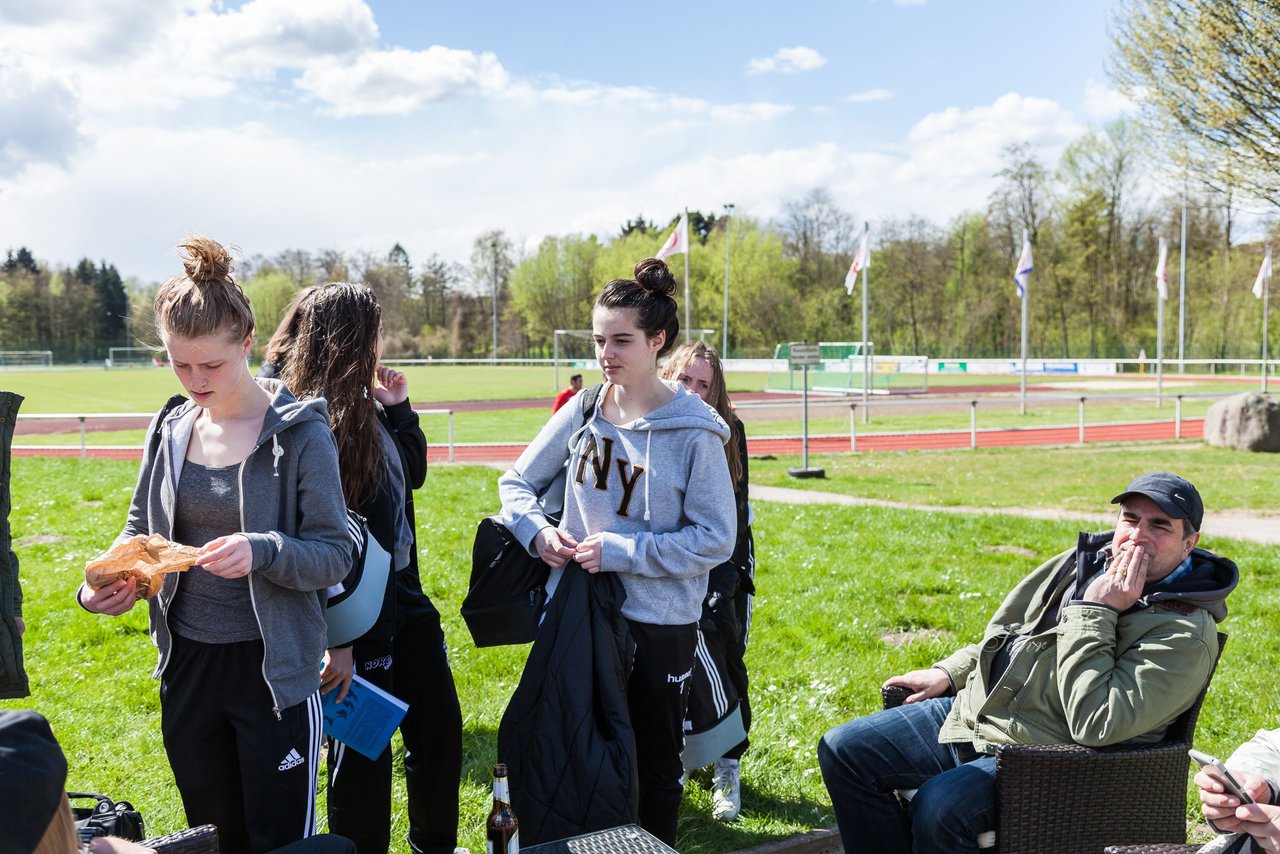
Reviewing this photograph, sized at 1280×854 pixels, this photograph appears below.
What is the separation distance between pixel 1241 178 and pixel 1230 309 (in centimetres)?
4537

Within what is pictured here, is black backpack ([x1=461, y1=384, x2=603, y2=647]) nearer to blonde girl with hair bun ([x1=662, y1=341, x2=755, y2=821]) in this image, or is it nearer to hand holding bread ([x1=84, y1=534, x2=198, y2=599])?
blonde girl with hair bun ([x1=662, y1=341, x2=755, y2=821])

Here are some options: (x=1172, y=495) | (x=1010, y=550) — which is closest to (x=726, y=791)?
(x=1172, y=495)

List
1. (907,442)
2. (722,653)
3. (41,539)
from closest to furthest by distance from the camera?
1. (722,653)
2. (41,539)
3. (907,442)

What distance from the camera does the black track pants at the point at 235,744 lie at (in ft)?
8.05

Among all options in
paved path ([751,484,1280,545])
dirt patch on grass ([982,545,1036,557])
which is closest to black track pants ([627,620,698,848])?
dirt patch on grass ([982,545,1036,557])

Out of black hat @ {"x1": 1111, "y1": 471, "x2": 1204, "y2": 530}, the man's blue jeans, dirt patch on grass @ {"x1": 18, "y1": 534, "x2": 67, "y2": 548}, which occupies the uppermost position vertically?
black hat @ {"x1": 1111, "y1": 471, "x2": 1204, "y2": 530}

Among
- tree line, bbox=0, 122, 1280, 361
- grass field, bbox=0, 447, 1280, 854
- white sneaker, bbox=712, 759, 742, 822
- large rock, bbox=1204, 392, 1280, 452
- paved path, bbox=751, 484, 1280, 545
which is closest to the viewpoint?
white sneaker, bbox=712, 759, 742, 822

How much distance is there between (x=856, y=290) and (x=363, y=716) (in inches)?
2756

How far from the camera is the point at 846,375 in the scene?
39.4 meters

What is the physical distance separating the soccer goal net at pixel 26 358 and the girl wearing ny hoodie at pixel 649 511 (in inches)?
3565

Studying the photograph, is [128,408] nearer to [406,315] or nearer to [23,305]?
[406,315]

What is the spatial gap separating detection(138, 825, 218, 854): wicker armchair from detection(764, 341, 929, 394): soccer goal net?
112 feet

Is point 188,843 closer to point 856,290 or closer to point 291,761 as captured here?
point 291,761

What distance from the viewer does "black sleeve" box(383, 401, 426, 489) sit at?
3.35 m
